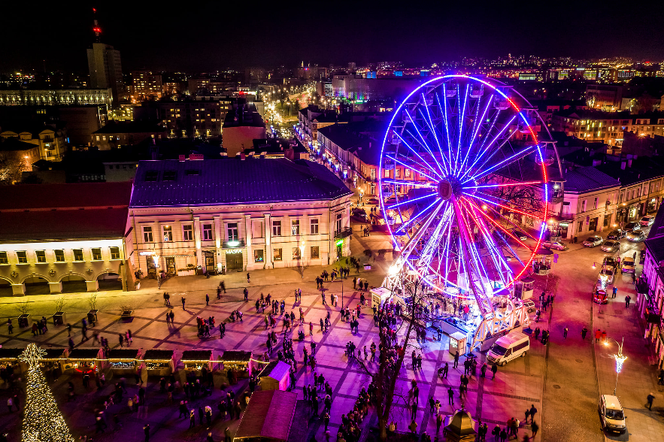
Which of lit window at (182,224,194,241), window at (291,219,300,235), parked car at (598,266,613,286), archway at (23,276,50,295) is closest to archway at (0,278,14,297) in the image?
archway at (23,276,50,295)

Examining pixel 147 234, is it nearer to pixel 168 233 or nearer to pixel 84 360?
pixel 168 233

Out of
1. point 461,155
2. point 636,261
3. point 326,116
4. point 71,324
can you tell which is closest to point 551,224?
point 636,261

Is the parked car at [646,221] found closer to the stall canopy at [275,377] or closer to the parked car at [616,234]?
the parked car at [616,234]

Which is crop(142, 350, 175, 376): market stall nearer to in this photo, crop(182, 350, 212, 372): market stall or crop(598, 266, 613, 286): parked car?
crop(182, 350, 212, 372): market stall

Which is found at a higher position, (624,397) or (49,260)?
(49,260)

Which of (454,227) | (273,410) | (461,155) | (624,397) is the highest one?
(461,155)

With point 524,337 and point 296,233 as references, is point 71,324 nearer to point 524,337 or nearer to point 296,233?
point 296,233

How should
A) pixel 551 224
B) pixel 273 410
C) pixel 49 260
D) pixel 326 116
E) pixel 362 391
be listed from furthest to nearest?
pixel 326 116 → pixel 551 224 → pixel 49 260 → pixel 362 391 → pixel 273 410
